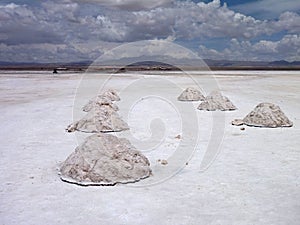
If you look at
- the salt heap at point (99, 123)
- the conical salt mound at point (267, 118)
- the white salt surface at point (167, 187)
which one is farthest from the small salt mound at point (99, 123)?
the conical salt mound at point (267, 118)

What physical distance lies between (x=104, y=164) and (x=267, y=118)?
23.5 feet

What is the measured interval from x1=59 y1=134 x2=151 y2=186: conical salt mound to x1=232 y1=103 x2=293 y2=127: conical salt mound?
20.4 feet

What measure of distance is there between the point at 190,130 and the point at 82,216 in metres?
6.90

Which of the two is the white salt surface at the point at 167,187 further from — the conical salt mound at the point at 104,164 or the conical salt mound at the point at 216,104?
the conical salt mound at the point at 216,104

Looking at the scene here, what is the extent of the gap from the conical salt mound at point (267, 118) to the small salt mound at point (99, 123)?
3835 millimetres

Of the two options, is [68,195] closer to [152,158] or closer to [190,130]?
[152,158]

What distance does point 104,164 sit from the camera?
6.83 m

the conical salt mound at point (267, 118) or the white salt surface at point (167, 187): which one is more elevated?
the conical salt mound at point (267, 118)

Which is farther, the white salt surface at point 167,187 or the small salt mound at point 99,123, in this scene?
the small salt mound at point 99,123

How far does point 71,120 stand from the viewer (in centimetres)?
1379

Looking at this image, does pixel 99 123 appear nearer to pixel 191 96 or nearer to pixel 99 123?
pixel 99 123

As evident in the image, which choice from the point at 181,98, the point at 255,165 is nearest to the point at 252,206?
the point at 255,165

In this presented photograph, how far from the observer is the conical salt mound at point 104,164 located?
22.0ft

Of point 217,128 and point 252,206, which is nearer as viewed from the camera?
point 252,206
